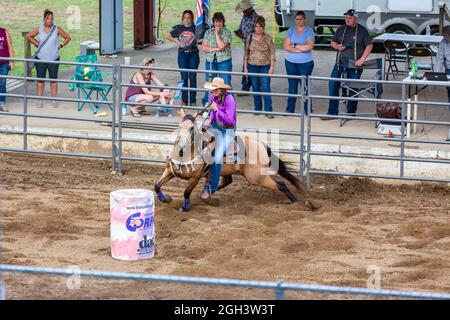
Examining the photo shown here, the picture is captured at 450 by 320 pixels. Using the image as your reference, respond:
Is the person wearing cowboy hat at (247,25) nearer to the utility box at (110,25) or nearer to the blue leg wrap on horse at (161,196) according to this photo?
the utility box at (110,25)

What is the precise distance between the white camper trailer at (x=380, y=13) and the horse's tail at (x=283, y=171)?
9.67 m

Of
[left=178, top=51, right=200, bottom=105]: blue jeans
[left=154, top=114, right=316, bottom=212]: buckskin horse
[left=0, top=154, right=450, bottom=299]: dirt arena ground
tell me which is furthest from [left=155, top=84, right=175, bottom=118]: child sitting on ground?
[left=154, top=114, right=316, bottom=212]: buckskin horse

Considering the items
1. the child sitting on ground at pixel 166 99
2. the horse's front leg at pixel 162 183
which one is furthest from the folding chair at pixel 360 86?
the horse's front leg at pixel 162 183

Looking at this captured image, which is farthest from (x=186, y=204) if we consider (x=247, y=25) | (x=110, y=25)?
(x=110, y=25)

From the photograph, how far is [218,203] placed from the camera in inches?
531

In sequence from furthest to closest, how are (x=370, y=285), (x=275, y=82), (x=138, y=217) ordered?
(x=275, y=82) → (x=138, y=217) → (x=370, y=285)

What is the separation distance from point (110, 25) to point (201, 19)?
3562 mm

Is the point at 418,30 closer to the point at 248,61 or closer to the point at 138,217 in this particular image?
the point at 248,61

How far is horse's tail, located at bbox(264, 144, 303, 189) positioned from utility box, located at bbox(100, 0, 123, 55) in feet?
29.1

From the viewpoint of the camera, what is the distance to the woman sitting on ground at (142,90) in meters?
15.7

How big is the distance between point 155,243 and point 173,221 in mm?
877

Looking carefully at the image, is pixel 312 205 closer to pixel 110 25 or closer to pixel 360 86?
pixel 360 86

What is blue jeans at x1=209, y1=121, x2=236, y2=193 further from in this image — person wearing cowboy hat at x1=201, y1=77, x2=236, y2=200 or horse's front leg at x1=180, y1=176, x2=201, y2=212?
horse's front leg at x1=180, y1=176, x2=201, y2=212
